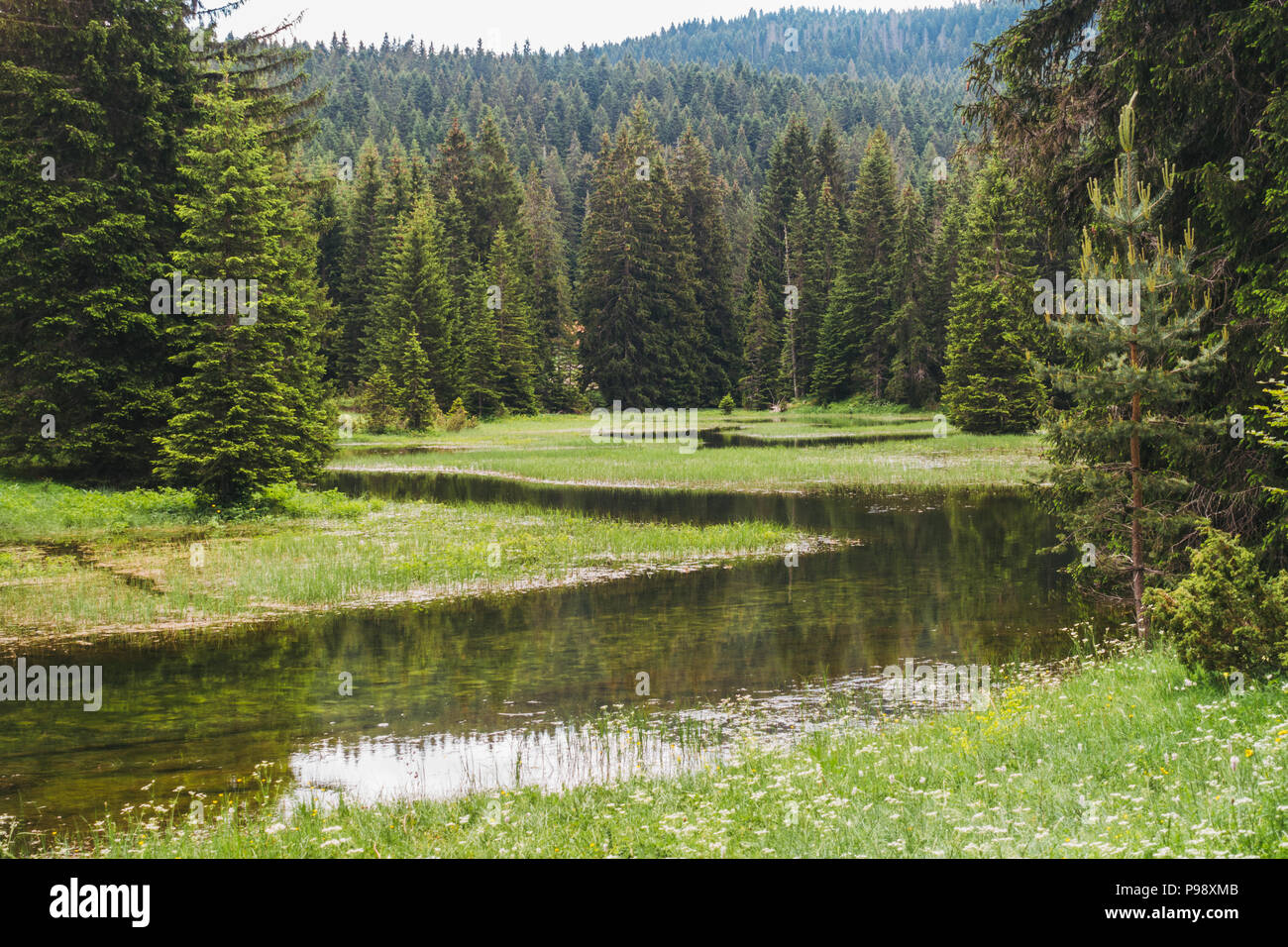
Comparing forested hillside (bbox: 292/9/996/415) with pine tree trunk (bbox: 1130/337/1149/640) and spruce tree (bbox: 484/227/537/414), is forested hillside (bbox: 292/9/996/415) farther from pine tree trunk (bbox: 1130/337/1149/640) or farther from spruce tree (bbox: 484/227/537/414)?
pine tree trunk (bbox: 1130/337/1149/640)

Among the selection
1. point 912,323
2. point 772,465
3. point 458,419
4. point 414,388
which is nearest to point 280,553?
point 772,465

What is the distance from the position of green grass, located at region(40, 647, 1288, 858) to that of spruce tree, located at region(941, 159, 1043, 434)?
154 feet

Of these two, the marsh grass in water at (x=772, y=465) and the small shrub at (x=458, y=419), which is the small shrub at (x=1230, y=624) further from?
the small shrub at (x=458, y=419)

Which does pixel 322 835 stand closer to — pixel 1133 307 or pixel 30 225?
pixel 1133 307

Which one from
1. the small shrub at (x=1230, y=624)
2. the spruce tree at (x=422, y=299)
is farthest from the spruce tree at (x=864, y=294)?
the small shrub at (x=1230, y=624)

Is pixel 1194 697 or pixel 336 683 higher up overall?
pixel 1194 697

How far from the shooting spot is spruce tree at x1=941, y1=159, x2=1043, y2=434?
5456cm

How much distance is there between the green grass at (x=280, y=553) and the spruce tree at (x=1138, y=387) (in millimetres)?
10168

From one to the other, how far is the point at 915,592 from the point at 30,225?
2559 centimetres

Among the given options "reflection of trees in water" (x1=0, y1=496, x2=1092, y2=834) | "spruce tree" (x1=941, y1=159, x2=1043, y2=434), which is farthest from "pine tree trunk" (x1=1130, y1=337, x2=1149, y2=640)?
"spruce tree" (x1=941, y1=159, x2=1043, y2=434)

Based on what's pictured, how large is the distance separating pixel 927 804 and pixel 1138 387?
8.19m

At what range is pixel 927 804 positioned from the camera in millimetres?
6840

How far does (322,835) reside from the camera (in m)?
7.94
